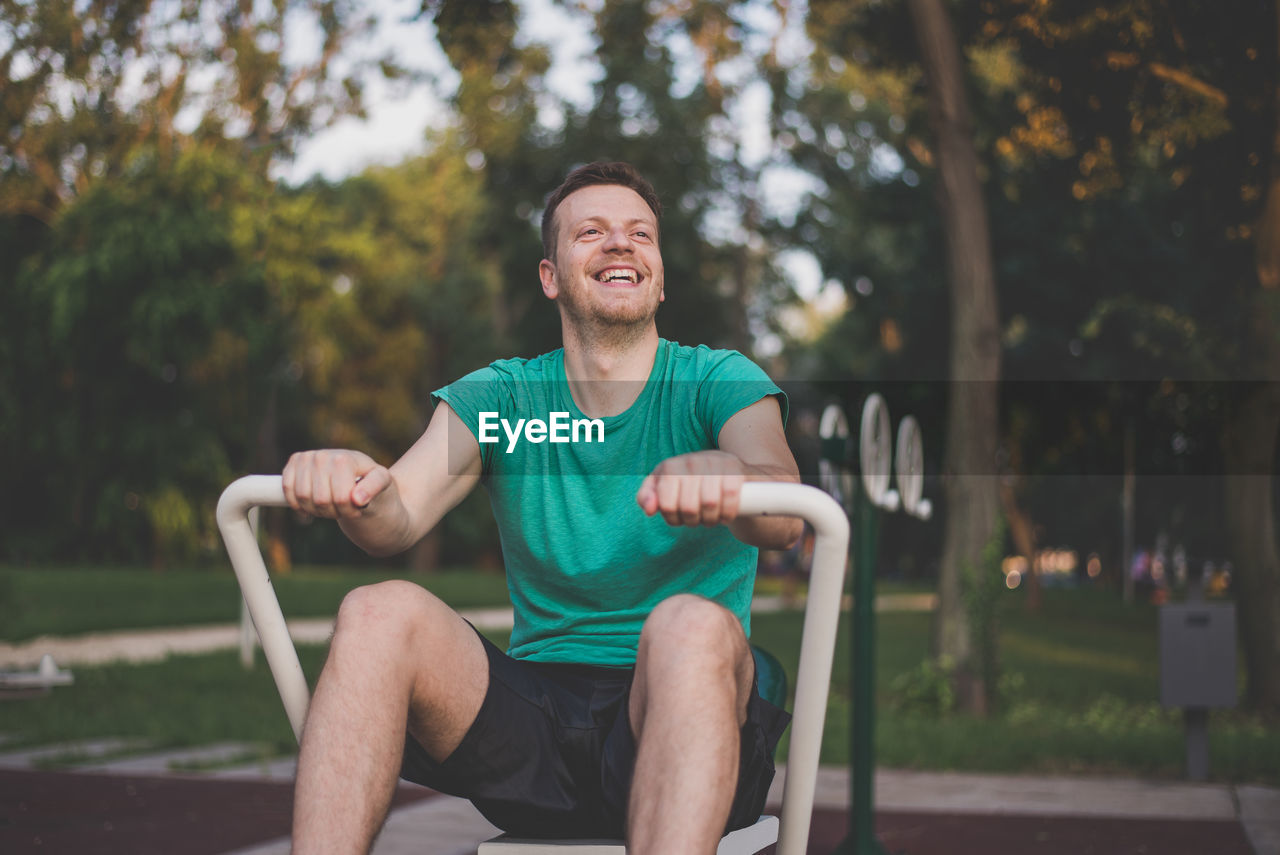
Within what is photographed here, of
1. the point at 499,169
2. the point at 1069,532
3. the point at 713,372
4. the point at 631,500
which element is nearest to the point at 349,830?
the point at 631,500

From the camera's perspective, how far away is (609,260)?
2266 mm

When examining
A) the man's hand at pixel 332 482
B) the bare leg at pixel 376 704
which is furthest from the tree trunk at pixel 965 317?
the man's hand at pixel 332 482

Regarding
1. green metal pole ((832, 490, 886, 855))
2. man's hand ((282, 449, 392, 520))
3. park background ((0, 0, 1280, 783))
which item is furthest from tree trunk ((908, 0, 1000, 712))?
man's hand ((282, 449, 392, 520))

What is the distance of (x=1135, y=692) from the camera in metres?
10.1

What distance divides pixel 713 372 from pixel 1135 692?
8.88 metres

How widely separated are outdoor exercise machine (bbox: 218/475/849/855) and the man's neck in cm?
58

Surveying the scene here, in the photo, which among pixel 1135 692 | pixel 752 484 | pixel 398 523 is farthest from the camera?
pixel 1135 692

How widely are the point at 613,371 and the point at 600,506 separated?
9.8 inches

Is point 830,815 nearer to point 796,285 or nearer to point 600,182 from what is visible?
point 600,182

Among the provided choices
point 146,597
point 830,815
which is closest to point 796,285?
point 146,597

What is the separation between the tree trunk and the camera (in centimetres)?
903

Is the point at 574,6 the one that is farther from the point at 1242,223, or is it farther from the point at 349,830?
the point at 349,830

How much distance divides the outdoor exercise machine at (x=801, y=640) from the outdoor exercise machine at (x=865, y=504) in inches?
77.6

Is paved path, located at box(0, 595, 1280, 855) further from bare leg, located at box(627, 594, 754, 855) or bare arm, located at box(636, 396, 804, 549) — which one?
bare arm, located at box(636, 396, 804, 549)
